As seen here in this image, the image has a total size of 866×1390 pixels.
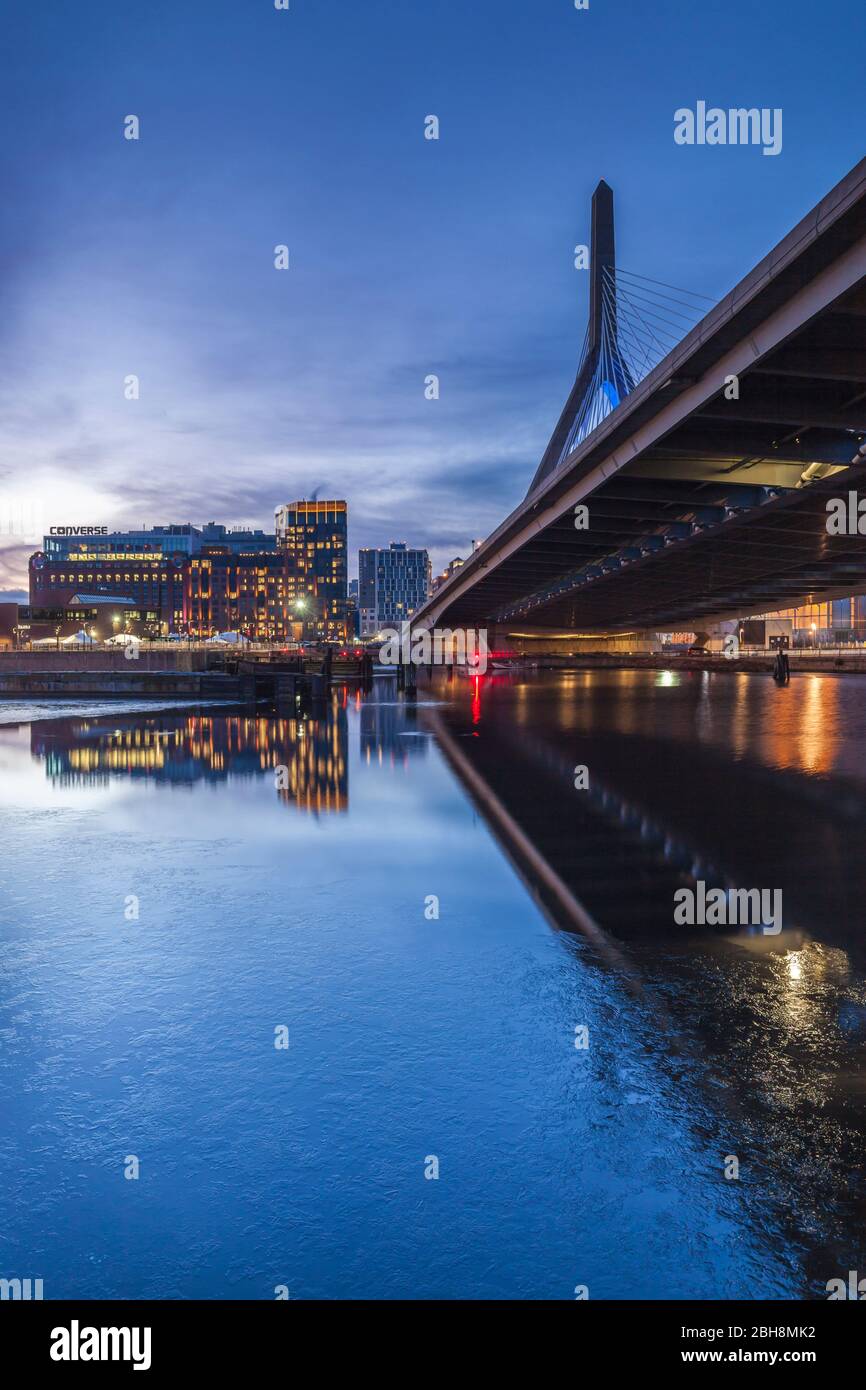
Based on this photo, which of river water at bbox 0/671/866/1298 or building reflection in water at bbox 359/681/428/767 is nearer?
river water at bbox 0/671/866/1298

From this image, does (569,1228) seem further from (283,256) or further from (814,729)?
(814,729)

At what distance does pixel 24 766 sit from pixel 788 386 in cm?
1882

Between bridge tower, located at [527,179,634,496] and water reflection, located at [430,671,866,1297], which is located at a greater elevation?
bridge tower, located at [527,179,634,496]

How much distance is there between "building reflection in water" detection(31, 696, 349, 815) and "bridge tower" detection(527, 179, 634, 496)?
82.3 feet

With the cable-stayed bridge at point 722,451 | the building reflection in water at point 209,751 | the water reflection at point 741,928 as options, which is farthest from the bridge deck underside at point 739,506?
the building reflection in water at point 209,751

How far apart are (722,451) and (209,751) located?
51.5ft

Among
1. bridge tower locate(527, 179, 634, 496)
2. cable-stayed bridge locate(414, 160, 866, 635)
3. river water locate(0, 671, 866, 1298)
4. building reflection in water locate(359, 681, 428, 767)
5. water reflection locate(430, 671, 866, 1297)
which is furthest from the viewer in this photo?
bridge tower locate(527, 179, 634, 496)

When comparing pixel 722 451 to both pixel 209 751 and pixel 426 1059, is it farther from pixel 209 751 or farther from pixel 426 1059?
pixel 426 1059

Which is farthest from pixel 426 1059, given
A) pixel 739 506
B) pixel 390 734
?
pixel 739 506

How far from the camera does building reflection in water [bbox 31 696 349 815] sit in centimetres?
1661

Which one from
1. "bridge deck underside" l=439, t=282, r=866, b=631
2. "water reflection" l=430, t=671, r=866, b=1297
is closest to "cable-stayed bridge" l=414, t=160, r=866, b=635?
"bridge deck underside" l=439, t=282, r=866, b=631

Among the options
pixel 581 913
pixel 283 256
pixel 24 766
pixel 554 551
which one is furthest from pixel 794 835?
pixel 554 551

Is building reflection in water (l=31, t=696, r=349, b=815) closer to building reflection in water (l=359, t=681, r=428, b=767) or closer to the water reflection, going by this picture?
building reflection in water (l=359, t=681, r=428, b=767)

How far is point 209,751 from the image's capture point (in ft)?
71.4
